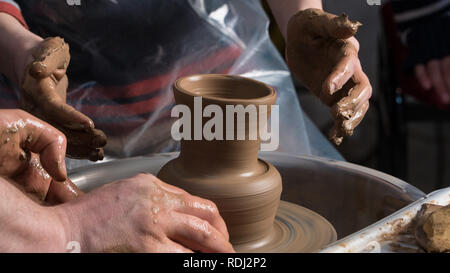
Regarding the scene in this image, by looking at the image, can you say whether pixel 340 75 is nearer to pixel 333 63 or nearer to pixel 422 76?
pixel 333 63

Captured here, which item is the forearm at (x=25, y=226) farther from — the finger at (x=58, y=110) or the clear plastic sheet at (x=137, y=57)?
the clear plastic sheet at (x=137, y=57)

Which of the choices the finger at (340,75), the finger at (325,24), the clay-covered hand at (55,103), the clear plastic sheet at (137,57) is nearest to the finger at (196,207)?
the clay-covered hand at (55,103)

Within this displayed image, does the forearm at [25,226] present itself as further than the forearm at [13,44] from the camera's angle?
No

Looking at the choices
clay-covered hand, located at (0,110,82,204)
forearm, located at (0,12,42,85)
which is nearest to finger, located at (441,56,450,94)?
forearm, located at (0,12,42,85)

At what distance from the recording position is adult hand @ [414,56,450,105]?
2.58 m

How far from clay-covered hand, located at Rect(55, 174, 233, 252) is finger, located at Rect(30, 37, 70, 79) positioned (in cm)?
30

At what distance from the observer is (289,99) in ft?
5.76

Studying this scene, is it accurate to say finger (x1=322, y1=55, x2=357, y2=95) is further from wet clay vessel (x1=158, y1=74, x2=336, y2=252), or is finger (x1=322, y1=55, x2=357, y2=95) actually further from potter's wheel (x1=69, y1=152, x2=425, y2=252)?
potter's wheel (x1=69, y1=152, x2=425, y2=252)

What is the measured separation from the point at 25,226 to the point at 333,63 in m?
0.74

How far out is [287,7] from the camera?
1.63m

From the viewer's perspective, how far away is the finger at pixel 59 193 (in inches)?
38.0

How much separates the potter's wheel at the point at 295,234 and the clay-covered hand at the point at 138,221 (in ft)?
0.91

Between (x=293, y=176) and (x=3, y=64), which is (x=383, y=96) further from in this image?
(x=3, y=64)
